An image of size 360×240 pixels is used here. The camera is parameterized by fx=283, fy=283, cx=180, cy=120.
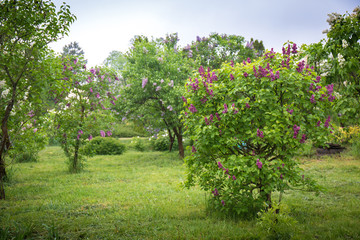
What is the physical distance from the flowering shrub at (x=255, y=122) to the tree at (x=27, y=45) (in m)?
3.36

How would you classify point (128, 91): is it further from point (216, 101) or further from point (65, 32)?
point (216, 101)

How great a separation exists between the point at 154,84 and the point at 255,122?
334 inches

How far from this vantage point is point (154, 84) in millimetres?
12797

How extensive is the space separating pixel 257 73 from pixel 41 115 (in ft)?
18.8

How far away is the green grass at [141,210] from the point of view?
4.36 meters

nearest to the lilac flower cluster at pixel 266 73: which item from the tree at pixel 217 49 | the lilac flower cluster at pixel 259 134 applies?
the lilac flower cluster at pixel 259 134

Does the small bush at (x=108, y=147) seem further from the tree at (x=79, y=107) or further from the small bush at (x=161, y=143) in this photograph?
the tree at (x=79, y=107)

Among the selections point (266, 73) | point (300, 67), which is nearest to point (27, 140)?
point (266, 73)

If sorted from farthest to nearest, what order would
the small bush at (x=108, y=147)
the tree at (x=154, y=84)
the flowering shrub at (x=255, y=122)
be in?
the small bush at (x=108, y=147) → the tree at (x=154, y=84) → the flowering shrub at (x=255, y=122)

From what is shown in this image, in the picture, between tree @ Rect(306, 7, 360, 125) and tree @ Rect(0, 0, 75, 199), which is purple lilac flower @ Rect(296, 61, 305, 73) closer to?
tree @ Rect(306, 7, 360, 125)

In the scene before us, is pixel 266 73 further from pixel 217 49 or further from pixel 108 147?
pixel 217 49

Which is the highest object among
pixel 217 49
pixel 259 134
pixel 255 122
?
pixel 217 49

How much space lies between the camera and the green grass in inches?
172

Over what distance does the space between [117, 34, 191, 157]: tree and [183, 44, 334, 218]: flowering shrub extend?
7.40 meters
